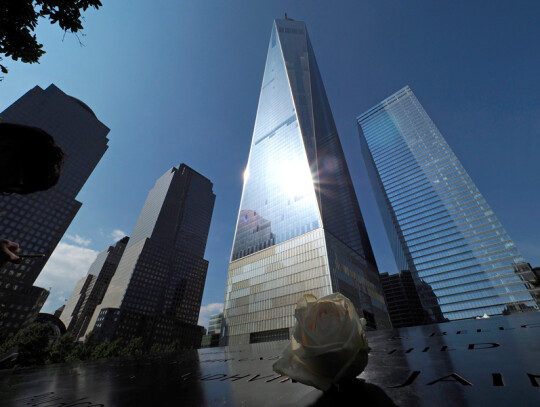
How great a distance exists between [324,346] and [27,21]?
7192 millimetres

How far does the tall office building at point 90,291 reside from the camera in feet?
432

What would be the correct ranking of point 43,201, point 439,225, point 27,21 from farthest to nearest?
point 439,225 → point 43,201 → point 27,21

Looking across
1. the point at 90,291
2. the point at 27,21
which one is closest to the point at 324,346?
the point at 27,21

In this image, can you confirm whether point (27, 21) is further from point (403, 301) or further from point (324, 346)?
point (403, 301)

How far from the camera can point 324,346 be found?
117cm

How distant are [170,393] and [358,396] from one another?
6.36 feet

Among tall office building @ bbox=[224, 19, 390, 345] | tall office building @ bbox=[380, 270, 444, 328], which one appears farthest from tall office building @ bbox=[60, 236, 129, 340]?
tall office building @ bbox=[380, 270, 444, 328]

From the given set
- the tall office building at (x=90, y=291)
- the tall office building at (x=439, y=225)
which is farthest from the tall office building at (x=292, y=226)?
the tall office building at (x=90, y=291)

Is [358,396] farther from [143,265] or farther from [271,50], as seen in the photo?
[143,265]

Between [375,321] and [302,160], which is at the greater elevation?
[302,160]

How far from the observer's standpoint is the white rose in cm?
123

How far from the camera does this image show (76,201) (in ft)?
307

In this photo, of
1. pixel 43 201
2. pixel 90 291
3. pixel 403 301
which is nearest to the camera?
pixel 43 201

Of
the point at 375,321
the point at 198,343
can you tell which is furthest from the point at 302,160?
the point at 198,343
